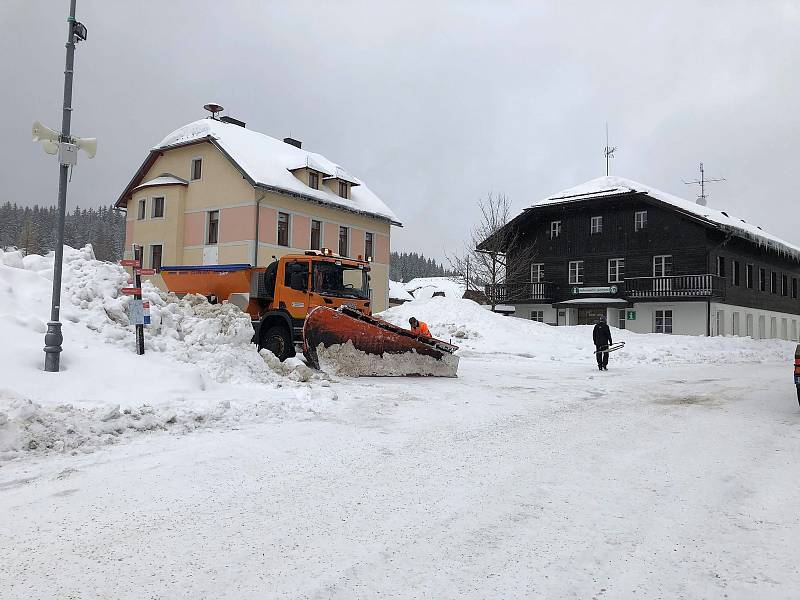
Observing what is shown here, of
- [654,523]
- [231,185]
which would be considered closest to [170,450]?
[654,523]

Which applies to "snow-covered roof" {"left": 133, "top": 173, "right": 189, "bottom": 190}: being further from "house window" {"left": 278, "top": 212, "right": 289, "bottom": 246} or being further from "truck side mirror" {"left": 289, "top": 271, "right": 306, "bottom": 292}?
"truck side mirror" {"left": 289, "top": 271, "right": 306, "bottom": 292}

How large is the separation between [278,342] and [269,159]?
72.4ft

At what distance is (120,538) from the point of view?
3.72 meters

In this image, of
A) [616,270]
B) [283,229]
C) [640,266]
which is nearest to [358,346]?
[283,229]

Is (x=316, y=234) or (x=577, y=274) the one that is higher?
(x=316, y=234)

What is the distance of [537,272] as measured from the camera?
38594 mm

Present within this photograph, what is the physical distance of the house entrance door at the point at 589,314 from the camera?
3509 centimetres

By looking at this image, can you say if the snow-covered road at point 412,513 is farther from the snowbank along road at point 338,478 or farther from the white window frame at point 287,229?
the white window frame at point 287,229

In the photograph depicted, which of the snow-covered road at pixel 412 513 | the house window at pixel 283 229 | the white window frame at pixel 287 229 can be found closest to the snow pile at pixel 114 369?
the snow-covered road at pixel 412 513

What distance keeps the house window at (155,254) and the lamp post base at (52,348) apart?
91.0 feet

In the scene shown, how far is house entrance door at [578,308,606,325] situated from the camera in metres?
35.1

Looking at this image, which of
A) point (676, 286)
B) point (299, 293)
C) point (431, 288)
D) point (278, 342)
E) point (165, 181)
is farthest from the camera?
Result: point (431, 288)

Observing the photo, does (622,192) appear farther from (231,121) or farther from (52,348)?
(52,348)

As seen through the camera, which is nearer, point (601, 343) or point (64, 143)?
point (64, 143)
